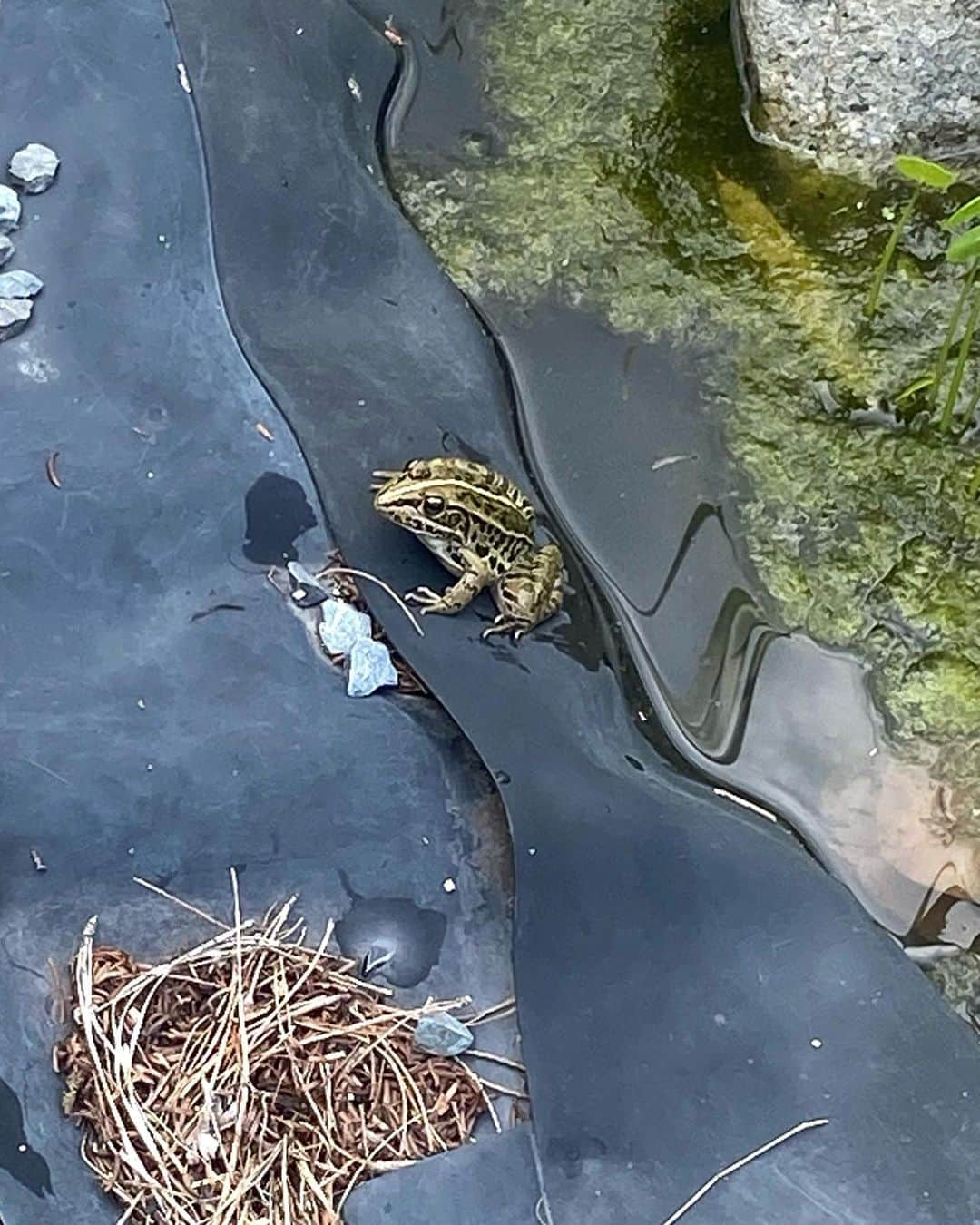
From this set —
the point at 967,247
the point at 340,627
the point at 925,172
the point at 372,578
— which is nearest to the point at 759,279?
the point at 925,172

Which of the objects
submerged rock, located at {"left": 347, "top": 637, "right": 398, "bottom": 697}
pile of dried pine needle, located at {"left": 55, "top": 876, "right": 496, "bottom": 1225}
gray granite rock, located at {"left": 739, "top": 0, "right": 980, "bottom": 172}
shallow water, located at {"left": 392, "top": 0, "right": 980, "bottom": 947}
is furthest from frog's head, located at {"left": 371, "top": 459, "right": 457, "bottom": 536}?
gray granite rock, located at {"left": 739, "top": 0, "right": 980, "bottom": 172}

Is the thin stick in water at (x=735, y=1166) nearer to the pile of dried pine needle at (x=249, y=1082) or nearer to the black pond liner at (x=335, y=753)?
the black pond liner at (x=335, y=753)

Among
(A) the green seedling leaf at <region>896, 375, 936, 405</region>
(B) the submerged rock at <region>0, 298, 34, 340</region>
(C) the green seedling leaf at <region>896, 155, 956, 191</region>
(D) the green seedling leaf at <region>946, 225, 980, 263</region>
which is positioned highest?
(C) the green seedling leaf at <region>896, 155, 956, 191</region>

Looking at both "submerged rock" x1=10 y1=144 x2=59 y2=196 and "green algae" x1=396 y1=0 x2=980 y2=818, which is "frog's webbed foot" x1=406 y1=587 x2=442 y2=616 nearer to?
"green algae" x1=396 y1=0 x2=980 y2=818

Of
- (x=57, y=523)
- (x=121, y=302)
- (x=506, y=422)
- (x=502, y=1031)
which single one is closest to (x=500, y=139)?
(x=506, y=422)

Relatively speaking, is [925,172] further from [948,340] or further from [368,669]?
[368,669]
